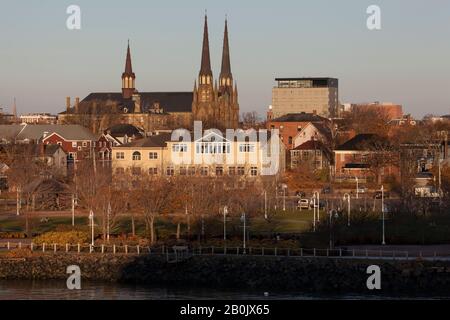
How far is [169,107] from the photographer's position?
141875 mm

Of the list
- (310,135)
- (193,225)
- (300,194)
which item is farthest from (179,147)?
(193,225)

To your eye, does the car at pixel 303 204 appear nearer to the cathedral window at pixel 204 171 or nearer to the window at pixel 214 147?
the cathedral window at pixel 204 171

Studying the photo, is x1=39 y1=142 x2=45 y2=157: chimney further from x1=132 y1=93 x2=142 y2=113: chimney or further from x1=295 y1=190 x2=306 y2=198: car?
x1=132 y1=93 x2=142 y2=113: chimney

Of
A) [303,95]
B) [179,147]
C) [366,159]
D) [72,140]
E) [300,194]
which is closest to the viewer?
[300,194]

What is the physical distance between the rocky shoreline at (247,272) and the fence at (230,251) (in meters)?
0.72

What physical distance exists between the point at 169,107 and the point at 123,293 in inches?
3953

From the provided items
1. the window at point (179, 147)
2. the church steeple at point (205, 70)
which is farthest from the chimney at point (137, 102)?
the window at point (179, 147)

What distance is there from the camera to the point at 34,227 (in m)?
55.5

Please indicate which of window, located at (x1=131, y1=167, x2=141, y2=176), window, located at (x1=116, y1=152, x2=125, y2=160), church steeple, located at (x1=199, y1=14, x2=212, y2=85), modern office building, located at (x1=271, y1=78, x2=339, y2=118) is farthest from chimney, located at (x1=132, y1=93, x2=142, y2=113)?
window, located at (x1=131, y1=167, x2=141, y2=176)

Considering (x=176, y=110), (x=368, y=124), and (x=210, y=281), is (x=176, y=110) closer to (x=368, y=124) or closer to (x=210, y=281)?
(x=368, y=124)

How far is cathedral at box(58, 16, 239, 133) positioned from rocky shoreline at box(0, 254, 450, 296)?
66.2m

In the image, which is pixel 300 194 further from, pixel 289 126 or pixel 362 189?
pixel 289 126

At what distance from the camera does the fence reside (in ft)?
146
